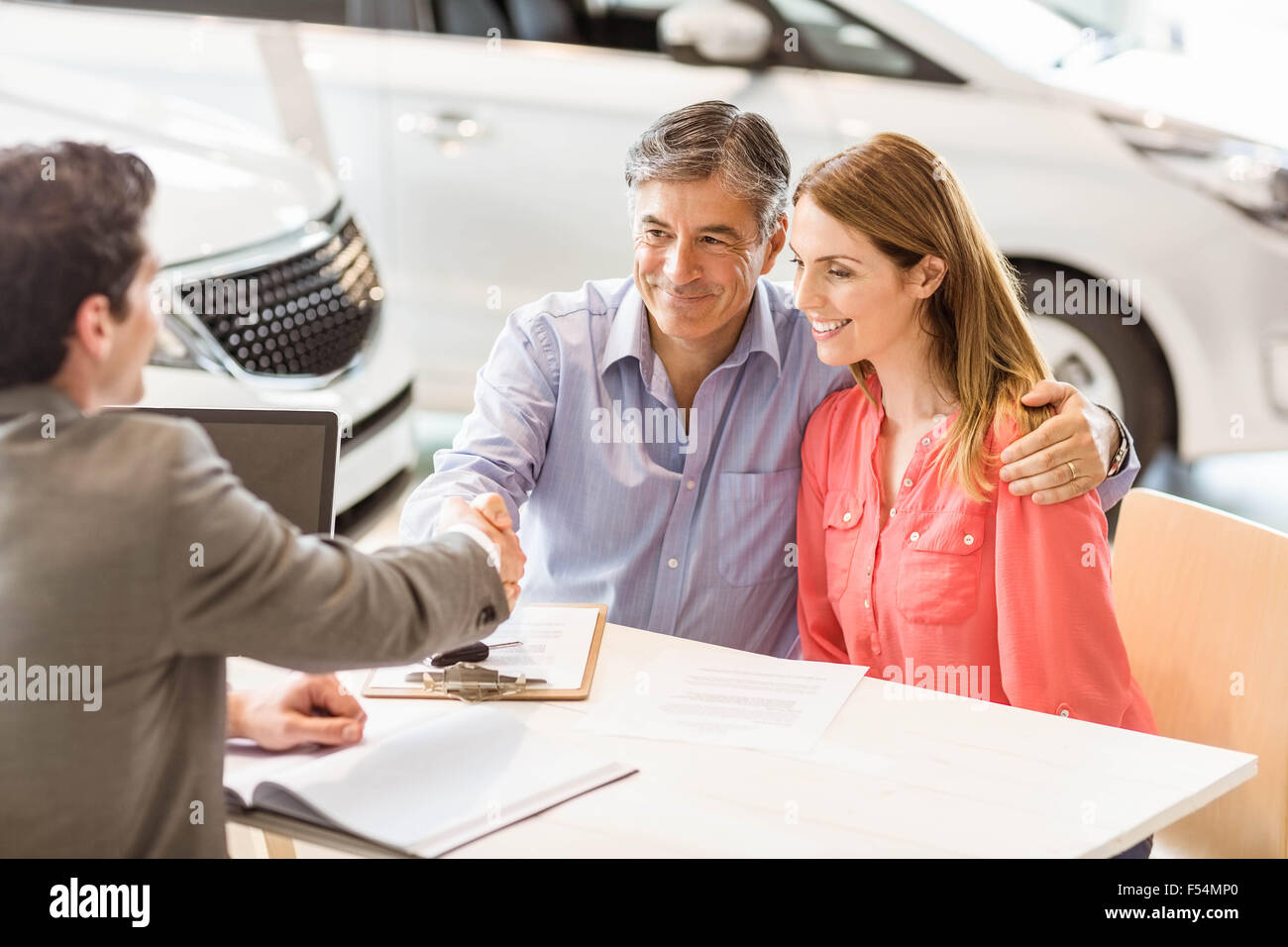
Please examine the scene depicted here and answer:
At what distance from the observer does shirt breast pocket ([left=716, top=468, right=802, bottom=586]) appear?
1.88 meters

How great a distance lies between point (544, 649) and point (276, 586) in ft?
2.04

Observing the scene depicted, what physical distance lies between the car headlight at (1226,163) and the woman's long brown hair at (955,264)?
5.42 feet

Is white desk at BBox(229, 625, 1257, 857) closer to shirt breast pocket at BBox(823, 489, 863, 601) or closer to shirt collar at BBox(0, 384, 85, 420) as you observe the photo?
shirt breast pocket at BBox(823, 489, 863, 601)

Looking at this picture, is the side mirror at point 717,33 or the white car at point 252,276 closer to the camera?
the white car at point 252,276

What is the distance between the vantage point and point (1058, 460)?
1.61m

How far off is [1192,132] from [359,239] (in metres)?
1.97

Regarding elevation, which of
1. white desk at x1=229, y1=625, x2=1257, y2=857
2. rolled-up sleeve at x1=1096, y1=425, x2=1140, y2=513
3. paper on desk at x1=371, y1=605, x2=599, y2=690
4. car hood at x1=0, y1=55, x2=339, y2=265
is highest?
car hood at x1=0, y1=55, x2=339, y2=265

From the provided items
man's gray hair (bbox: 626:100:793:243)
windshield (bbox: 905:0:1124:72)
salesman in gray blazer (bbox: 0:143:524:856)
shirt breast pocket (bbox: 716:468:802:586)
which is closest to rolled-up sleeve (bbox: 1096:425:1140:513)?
shirt breast pocket (bbox: 716:468:802:586)

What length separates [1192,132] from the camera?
3.14 metres

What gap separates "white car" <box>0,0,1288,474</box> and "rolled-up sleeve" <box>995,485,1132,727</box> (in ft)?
6.00

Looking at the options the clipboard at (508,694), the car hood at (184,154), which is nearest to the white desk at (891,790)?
the clipboard at (508,694)

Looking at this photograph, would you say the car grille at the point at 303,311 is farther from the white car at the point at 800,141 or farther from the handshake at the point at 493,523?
the handshake at the point at 493,523

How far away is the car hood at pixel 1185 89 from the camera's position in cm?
318
